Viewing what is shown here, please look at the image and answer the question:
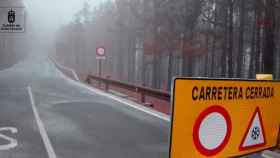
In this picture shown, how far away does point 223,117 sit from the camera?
411 centimetres

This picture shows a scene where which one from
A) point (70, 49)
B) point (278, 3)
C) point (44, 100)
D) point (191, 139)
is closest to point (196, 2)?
point (278, 3)

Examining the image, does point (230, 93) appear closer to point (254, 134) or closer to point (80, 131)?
point (254, 134)

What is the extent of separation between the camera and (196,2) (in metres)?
42.2

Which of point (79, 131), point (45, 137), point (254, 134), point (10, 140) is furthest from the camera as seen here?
point (79, 131)

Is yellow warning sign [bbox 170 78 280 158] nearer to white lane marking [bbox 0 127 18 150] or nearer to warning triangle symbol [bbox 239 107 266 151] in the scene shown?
warning triangle symbol [bbox 239 107 266 151]

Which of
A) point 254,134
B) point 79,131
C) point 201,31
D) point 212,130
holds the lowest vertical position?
point 79,131

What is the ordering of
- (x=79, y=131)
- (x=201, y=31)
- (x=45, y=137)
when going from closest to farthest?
(x=45, y=137) < (x=79, y=131) < (x=201, y=31)

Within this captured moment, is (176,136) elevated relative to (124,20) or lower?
lower

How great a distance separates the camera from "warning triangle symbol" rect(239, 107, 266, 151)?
458cm

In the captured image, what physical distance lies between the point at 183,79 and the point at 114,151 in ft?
19.2

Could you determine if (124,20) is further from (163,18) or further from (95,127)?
(95,127)

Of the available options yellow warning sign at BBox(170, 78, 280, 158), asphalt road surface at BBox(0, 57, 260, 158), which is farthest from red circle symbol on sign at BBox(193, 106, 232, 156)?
asphalt road surface at BBox(0, 57, 260, 158)

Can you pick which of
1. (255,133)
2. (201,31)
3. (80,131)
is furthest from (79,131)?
(201,31)

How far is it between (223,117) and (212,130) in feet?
0.69
